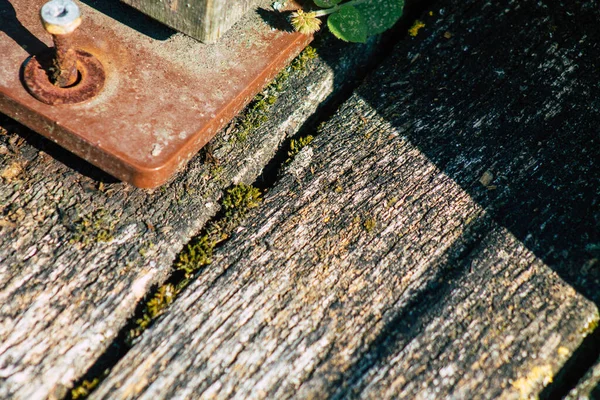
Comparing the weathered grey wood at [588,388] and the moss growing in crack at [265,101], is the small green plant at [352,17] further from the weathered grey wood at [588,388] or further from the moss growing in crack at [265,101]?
the weathered grey wood at [588,388]

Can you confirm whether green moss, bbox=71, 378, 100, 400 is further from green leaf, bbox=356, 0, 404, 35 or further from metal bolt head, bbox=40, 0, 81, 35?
green leaf, bbox=356, 0, 404, 35

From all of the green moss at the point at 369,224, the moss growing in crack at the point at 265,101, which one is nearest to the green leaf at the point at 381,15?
the moss growing in crack at the point at 265,101

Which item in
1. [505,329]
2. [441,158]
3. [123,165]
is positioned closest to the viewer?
[505,329]

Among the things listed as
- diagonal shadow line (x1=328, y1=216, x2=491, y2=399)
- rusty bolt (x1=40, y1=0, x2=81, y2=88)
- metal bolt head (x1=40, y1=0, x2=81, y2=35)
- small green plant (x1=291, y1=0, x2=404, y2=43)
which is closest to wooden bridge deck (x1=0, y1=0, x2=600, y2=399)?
diagonal shadow line (x1=328, y1=216, x2=491, y2=399)

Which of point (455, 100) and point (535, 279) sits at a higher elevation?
point (455, 100)

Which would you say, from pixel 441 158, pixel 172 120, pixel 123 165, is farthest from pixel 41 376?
pixel 441 158

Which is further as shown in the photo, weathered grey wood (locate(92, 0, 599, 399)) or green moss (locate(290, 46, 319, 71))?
green moss (locate(290, 46, 319, 71))

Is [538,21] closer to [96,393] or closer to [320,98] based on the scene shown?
[320,98]

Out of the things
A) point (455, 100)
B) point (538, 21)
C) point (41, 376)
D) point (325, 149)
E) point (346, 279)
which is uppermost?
point (538, 21)
